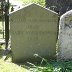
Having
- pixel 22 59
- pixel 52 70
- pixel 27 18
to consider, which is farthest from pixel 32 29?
pixel 52 70

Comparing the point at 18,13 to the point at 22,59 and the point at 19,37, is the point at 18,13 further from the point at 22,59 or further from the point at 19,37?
the point at 22,59

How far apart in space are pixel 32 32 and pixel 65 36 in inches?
40.5

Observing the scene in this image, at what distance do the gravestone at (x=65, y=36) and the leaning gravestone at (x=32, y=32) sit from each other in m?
0.48

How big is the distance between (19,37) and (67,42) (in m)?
1.45

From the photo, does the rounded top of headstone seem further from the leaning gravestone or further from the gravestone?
the leaning gravestone

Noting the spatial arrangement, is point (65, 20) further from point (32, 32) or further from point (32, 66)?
point (32, 66)

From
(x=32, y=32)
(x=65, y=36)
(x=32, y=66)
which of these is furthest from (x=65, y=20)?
(x=32, y=66)

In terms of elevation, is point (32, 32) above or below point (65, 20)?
below

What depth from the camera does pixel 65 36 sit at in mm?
7707

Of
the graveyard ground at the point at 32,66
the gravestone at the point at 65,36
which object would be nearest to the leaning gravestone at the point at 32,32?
the graveyard ground at the point at 32,66

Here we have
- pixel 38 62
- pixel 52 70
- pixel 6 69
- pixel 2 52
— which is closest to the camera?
pixel 52 70

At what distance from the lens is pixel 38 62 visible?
8.16 metres

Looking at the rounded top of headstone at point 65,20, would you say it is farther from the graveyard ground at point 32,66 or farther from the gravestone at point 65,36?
the graveyard ground at point 32,66

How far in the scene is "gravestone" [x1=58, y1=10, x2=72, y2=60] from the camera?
297 inches
